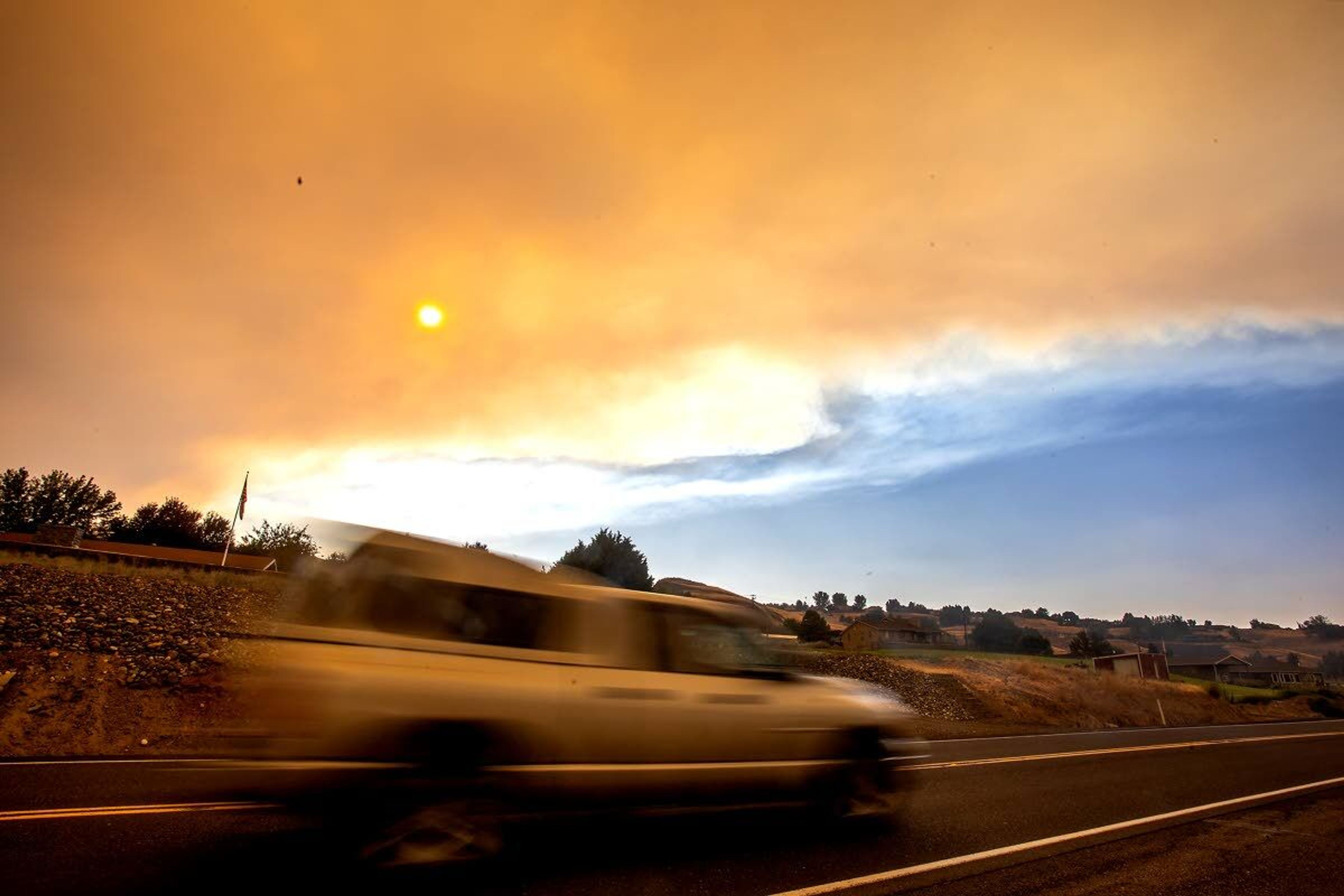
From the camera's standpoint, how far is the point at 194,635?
15.0 meters

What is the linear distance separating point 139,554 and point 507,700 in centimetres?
4680

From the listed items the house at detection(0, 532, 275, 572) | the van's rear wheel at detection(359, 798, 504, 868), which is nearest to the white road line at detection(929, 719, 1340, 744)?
the van's rear wheel at detection(359, 798, 504, 868)

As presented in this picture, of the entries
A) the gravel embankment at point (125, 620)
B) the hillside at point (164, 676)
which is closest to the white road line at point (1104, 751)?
the hillside at point (164, 676)

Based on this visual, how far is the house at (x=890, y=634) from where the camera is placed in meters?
78.9

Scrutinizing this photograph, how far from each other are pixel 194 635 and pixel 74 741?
20.7 ft

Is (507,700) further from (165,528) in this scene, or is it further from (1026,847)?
(165,528)

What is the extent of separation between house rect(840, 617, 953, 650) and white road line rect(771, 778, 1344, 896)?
217 feet

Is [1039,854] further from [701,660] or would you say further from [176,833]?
[176,833]

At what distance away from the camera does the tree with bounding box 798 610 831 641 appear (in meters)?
49.1

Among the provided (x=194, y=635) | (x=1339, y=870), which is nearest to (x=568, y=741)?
(x=1339, y=870)

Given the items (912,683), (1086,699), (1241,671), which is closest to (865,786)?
(912,683)

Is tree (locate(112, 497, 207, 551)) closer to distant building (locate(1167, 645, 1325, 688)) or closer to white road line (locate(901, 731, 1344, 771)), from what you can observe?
white road line (locate(901, 731, 1344, 771))

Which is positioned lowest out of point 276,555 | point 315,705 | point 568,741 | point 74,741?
point 74,741

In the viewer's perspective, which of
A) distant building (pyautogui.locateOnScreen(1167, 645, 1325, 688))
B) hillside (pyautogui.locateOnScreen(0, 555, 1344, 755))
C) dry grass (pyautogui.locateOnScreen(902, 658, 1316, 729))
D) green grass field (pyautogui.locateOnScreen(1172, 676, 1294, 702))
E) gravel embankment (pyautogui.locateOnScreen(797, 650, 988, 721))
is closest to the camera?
hillside (pyautogui.locateOnScreen(0, 555, 1344, 755))
